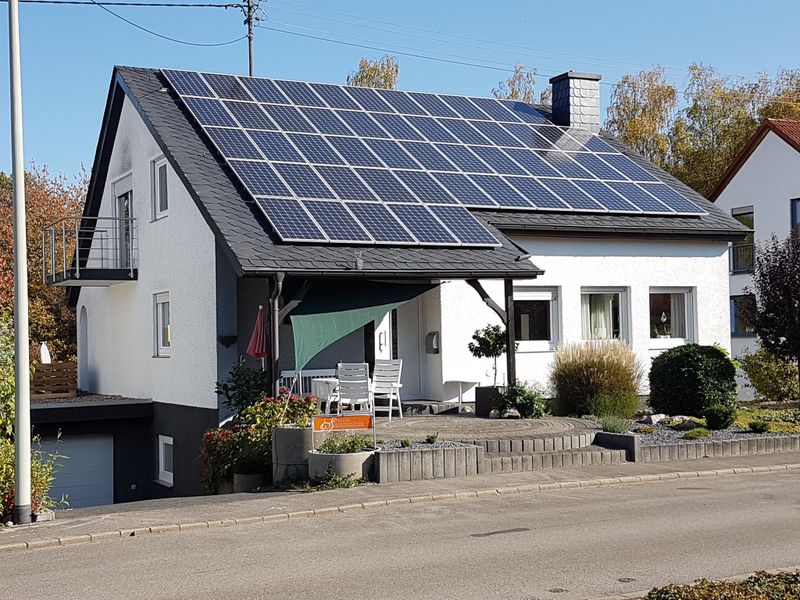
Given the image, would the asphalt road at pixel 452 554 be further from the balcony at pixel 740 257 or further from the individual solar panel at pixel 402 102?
the balcony at pixel 740 257

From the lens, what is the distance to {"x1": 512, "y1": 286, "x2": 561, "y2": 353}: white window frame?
21.3 meters

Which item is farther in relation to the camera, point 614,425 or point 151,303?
point 151,303

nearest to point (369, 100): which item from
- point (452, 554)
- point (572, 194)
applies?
point (572, 194)

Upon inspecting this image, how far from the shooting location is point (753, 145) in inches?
1394

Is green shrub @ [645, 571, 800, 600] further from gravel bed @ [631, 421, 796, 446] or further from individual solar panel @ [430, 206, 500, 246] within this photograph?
individual solar panel @ [430, 206, 500, 246]

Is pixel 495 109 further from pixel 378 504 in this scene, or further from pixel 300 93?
pixel 378 504

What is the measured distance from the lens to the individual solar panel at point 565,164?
2289 centimetres

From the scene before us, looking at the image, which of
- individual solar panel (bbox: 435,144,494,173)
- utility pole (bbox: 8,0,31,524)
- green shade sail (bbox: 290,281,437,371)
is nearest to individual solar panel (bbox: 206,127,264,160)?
green shade sail (bbox: 290,281,437,371)

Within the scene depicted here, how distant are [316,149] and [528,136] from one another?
642 centimetres

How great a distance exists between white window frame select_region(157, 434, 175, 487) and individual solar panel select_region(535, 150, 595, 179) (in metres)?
9.80

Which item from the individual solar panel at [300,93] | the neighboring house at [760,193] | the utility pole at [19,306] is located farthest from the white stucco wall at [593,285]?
the neighboring house at [760,193]

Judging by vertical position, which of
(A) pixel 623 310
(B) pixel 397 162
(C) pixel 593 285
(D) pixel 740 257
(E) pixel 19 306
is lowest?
(E) pixel 19 306

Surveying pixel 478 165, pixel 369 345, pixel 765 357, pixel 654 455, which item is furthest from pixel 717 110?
pixel 654 455

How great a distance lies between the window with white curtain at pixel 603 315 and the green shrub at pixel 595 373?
11.1 ft
